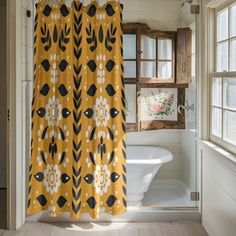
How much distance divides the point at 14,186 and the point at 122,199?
0.99 metres

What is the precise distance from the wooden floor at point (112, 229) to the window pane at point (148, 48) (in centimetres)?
165

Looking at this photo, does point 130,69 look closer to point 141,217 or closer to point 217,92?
point 217,92

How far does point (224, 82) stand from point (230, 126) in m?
0.38

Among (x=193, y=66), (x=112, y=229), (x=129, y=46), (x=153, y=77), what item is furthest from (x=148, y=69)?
(x=112, y=229)

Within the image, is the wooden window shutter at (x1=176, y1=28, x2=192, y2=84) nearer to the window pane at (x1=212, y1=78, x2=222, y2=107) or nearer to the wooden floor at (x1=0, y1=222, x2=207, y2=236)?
the window pane at (x1=212, y1=78, x2=222, y2=107)

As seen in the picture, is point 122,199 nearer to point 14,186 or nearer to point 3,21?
point 14,186

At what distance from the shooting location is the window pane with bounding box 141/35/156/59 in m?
4.20

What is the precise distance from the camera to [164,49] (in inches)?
167

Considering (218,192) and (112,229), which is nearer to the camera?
(218,192)

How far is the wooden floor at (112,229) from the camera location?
370cm

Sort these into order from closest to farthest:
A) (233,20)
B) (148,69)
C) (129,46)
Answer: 1. (233,20)
2. (129,46)
3. (148,69)

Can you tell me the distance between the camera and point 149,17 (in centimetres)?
418

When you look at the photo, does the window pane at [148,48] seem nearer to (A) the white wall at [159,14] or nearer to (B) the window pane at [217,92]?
(A) the white wall at [159,14]

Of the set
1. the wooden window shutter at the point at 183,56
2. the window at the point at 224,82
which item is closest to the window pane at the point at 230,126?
the window at the point at 224,82
